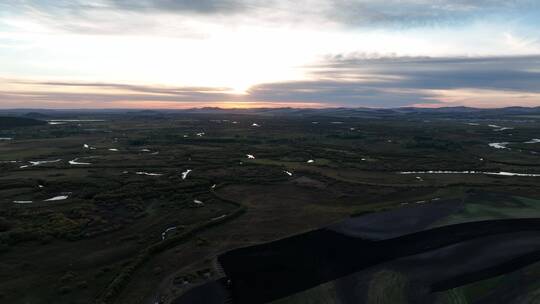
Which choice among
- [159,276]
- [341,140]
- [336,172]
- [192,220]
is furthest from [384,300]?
[341,140]

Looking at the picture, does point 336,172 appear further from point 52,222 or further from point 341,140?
point 341,140

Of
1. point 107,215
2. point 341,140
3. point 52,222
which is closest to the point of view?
point 52,222

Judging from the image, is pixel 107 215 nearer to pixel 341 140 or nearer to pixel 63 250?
pixel 63 250

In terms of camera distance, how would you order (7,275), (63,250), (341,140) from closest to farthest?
(7,275)
(63,250)
(341,140)

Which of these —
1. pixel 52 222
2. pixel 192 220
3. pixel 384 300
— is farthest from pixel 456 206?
pixel 52 222

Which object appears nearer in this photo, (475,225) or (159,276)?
(159,276)

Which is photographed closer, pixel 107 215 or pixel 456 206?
pixel 107 215
